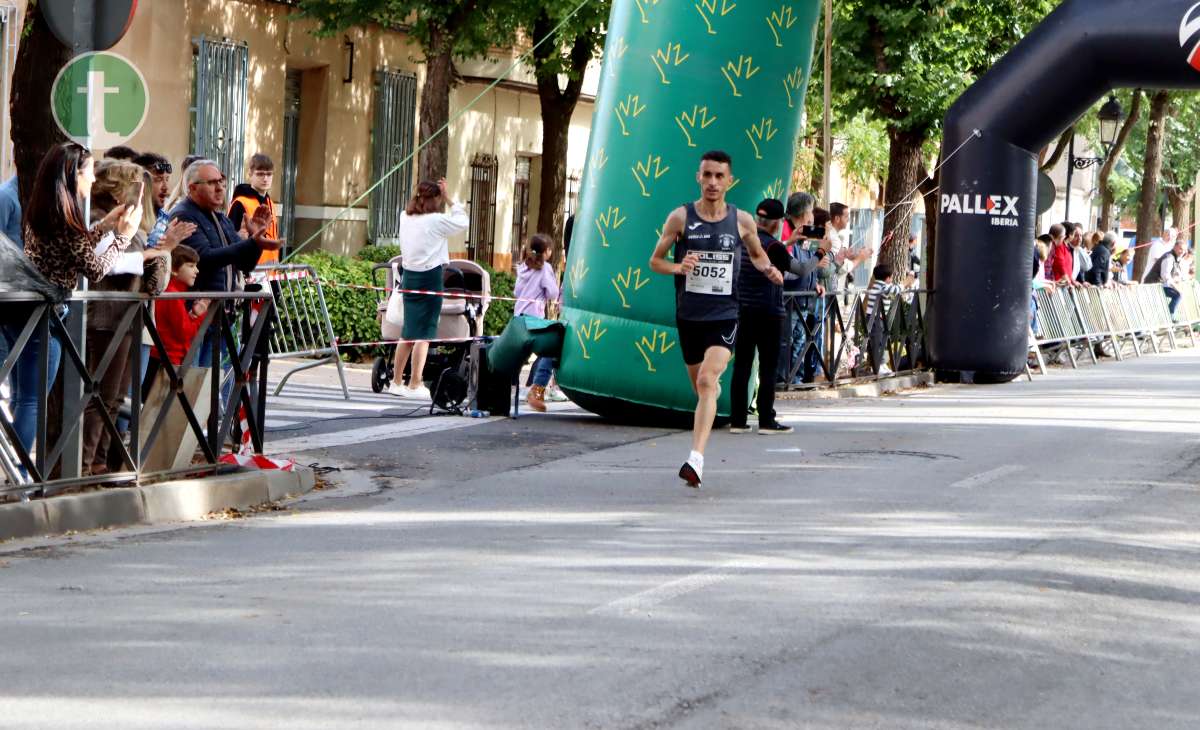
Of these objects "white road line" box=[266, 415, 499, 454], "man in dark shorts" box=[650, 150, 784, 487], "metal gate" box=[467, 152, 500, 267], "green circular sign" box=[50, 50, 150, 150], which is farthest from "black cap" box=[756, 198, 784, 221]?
"metal gate" box=[467, 152, 500, 267]

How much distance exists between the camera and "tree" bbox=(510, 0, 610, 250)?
24062 mm

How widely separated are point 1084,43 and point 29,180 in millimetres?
11905

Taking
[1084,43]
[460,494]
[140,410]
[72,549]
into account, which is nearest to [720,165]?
[460,494]

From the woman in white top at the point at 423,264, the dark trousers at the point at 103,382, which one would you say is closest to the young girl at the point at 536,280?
the woman in white top at the point at 423,264

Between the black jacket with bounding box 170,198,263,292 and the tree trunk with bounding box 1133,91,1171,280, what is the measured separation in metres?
28.8

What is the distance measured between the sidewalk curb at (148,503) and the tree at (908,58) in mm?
14960

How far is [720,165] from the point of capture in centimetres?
1145

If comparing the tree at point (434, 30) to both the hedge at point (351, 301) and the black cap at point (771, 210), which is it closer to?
the hedge at point (351, 301)

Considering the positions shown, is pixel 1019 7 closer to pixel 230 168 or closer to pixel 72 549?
pixel 230 168

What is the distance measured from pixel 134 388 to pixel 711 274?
12.2 ft

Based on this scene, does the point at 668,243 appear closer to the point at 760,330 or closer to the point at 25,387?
the point at 760,330

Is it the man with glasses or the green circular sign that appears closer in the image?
the green circular sign

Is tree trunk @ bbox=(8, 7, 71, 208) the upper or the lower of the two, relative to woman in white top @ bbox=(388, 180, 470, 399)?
upper

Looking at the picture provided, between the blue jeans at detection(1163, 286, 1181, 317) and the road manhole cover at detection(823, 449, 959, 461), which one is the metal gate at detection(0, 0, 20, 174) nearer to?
the road manhole cover at detection(823, 449, 959, 461)
